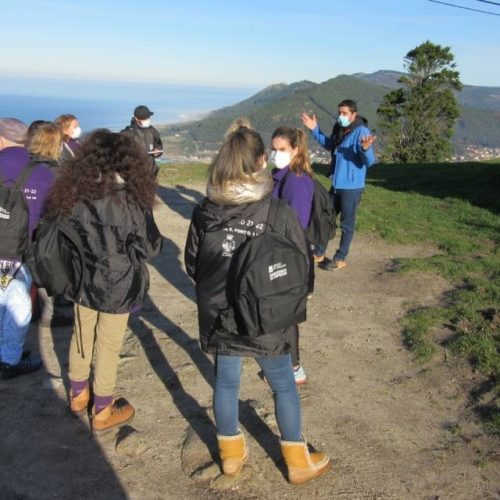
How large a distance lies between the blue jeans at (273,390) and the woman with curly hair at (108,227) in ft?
2.72

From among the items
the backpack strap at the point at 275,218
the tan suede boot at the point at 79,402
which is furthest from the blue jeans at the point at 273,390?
the tan suede boot at the point at 79,402

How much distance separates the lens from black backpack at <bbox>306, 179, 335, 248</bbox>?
4.50 meters

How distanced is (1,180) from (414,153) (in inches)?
1612

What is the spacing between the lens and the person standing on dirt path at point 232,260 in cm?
267

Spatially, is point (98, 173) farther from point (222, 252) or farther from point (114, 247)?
point (222, 252)

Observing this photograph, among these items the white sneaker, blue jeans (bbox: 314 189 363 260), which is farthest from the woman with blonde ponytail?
blue jeans (bbox: 314 189 363 260)

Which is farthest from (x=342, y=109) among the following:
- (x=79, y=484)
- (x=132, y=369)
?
(x=79, y=484)

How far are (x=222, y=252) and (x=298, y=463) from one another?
4.24 feet

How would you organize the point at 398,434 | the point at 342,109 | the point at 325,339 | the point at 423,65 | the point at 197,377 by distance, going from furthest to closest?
the point at 423,65
the point at 342,109
the point at 325,339
the point at 197,377
the point at 398,434

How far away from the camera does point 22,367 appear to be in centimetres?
418

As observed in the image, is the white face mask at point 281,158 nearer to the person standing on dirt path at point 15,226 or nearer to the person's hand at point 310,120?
the person standing on dirt path at point 15,226

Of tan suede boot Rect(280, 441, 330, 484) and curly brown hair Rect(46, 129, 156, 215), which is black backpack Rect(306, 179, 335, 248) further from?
tan suede boot Rect(280, 441, 330, 484)

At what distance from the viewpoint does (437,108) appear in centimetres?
4150

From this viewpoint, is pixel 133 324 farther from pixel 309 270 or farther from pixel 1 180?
pixel 309 270
